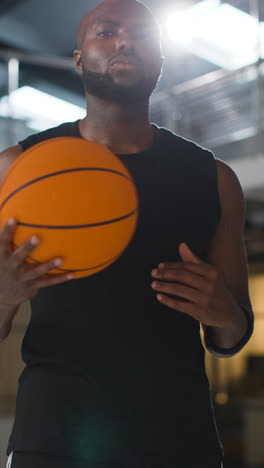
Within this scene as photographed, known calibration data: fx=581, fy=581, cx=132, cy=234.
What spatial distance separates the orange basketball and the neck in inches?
7.7

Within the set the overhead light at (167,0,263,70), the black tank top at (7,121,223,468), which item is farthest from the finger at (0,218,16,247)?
the overhead light at (167,0,263,70)

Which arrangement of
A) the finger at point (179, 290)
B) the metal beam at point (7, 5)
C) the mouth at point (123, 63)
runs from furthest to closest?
the metal beam at point (7, 5)
the mouth at point (123, 63)
the finger at point (179, 290)

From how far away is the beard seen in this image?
96 cm

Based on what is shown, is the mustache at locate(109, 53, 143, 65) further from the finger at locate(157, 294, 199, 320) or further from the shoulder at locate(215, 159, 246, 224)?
the finger at locate(157, 294, 199, 320)

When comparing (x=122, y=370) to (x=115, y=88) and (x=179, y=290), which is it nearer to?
(x=179, y=290)

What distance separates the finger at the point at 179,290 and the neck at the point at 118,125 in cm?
29

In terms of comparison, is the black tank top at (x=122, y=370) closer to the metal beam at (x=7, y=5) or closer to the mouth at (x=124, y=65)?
the mouth at (x=124, y=65)

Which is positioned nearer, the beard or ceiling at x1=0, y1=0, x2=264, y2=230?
the beard

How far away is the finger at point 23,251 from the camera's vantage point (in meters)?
0.72

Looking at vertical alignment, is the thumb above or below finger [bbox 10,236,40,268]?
above

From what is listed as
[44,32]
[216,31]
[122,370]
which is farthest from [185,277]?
[44,32]

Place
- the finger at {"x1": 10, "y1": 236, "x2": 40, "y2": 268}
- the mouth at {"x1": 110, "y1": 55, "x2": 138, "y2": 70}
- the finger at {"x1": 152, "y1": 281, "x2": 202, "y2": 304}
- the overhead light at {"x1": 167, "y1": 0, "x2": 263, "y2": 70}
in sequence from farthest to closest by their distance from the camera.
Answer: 1. the overhead light at {"x1": 167, "y1": 0, "x2": 263, "y2": 70}
2. the mouth at {"x1": 110, "y1": 55, "x2": 138, "y2": 70}
3. the finger at {"x1": 152, "y1": 281, "x2": 202, "y2": 304}
4. the finger at {"x1": 10, "y1": 236, "x2": 40, "y2": 268}

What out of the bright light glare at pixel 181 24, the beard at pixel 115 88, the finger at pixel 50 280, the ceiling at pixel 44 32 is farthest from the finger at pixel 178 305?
the ceiling at pixel 44 32

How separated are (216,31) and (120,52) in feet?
16.2
